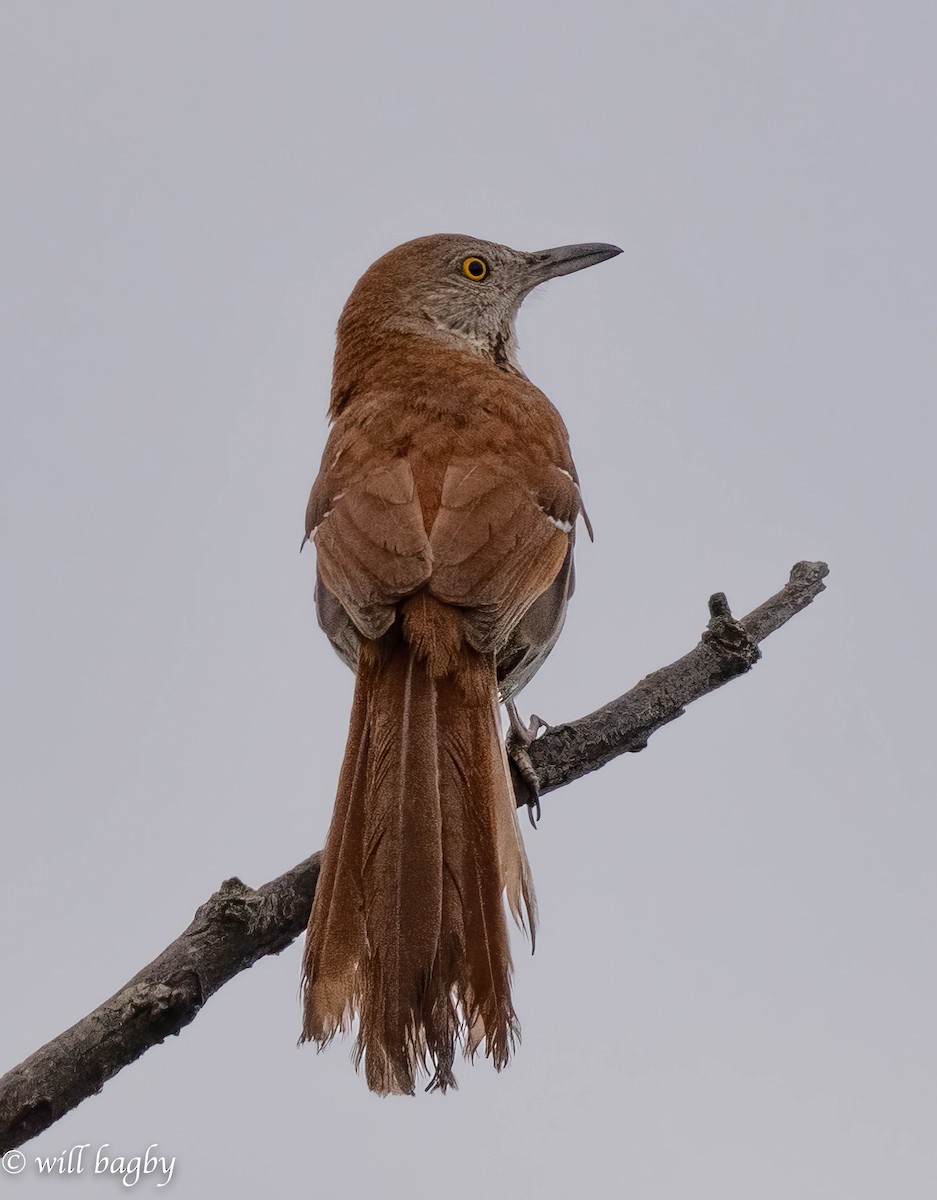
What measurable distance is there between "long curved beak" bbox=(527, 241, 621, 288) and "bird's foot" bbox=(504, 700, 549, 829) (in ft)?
9.42

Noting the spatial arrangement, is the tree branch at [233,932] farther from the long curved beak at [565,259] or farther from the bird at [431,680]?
the long curved beak at [565,259]

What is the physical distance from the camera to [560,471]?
5.57m

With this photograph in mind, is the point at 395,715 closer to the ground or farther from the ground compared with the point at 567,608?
closer to the ground

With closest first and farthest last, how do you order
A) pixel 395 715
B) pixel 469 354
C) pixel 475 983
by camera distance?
pixel 475 983 < pixel 395 715 < pixel 469 354

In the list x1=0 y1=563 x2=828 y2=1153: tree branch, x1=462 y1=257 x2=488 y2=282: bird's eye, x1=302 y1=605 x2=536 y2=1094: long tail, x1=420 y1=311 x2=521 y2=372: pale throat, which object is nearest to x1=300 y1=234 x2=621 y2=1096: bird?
x1=302 y1=605 x2=536 y2=1094: long tail

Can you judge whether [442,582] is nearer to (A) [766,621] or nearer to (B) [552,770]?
(B) [552,770]

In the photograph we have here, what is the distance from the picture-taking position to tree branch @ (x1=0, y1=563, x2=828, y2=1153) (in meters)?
3.66

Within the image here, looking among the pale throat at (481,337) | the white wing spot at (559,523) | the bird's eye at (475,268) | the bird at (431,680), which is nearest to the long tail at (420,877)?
the bird at (431,680)

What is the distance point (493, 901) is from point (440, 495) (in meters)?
1.57

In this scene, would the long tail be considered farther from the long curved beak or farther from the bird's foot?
the long curved beak

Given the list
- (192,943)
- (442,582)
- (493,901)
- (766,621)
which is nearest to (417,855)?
(493,901)

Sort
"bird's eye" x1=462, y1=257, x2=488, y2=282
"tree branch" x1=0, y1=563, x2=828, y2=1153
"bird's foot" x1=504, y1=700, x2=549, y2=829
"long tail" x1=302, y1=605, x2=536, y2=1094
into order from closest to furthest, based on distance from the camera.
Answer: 1. "tree branch" x1=0, y1=563, x2=828, y2=1153
2. "long tail" x1=302, y1=605, x2=536, y2=1094
3. "bird's foot" x1=504, y1=700, x2=549, y2=829
4. "bird's eye" x1=462, y1=257, x2=488, y2=282

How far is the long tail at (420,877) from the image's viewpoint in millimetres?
3938

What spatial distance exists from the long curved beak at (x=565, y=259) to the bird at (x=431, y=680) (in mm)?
1152
